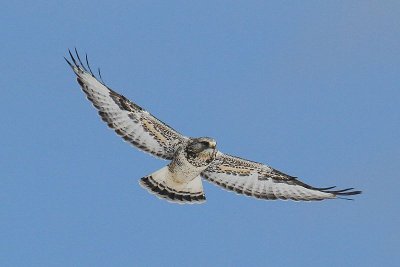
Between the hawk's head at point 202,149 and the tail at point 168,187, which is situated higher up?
the hawk's head at point 202,149

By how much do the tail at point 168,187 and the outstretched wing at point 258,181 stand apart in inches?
19.9

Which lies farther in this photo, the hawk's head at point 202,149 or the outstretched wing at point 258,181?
the outstretched wing at point 258,181

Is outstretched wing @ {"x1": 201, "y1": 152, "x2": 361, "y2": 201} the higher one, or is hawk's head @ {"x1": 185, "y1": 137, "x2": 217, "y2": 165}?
outstretched wing @ {"x1": 201, "y1": 152, "x2": 361, "y2": 201}

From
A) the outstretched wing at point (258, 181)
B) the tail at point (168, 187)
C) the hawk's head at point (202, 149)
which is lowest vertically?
the tail at point (168, 187)

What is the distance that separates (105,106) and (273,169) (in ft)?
11.9

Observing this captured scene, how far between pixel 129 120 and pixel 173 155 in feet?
3.55

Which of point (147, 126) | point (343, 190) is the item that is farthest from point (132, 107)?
point (343, 190)

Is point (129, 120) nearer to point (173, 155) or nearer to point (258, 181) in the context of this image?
point (173, 155)

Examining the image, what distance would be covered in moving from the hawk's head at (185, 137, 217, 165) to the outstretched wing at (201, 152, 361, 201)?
0.86 m

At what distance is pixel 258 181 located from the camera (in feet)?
99.9

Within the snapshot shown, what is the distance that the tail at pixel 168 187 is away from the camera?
29.8 m

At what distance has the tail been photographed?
29.8 m

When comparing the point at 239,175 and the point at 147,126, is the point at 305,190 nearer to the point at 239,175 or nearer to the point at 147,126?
the point at 239,175

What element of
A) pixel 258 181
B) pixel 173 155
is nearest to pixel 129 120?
pixel 173 155
